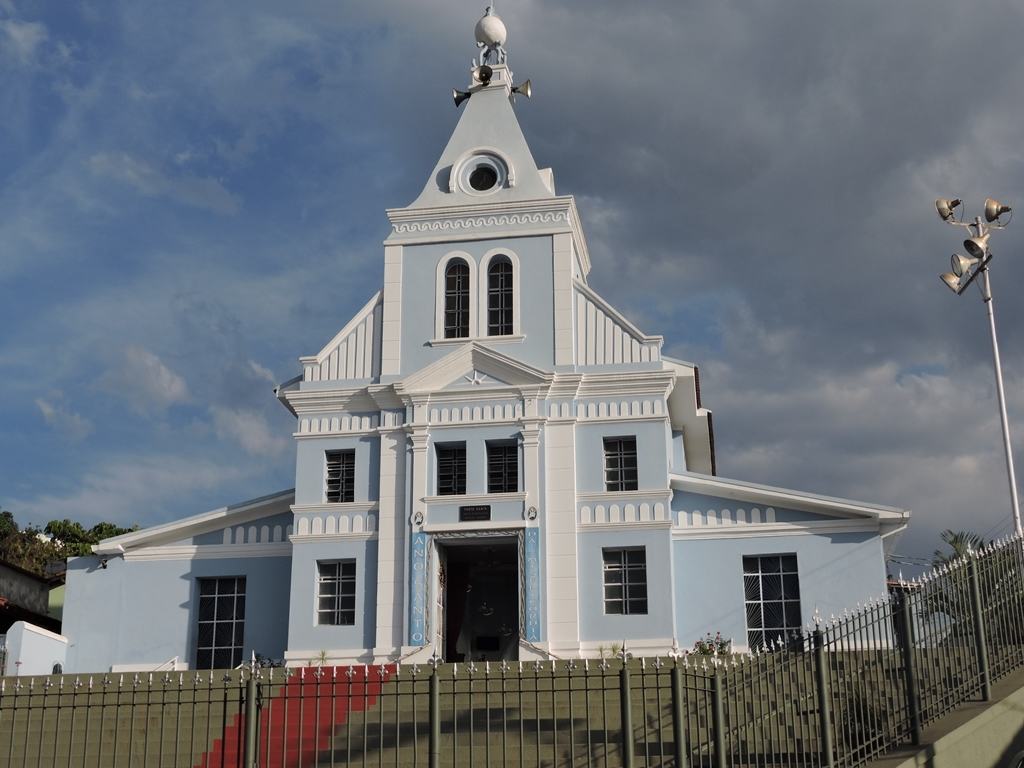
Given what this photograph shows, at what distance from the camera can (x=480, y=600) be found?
28.4 metres

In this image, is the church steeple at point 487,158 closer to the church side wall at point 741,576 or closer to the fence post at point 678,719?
the church side wall at point 741,576

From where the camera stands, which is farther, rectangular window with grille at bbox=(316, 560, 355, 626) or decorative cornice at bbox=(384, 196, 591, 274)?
decorative cornice at bbox=(384, 196, 591, 274)

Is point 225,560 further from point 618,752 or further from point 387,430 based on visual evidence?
point 618,752

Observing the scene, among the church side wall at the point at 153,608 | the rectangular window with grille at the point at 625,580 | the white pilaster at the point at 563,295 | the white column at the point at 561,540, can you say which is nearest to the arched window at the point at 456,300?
the white pilaster at the point at 563,295

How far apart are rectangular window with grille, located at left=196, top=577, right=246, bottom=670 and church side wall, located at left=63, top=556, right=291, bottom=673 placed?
196 millimetres

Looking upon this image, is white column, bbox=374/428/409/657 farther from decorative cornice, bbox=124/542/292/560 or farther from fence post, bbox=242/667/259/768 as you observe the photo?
fence post, bbox=242/667/259/768

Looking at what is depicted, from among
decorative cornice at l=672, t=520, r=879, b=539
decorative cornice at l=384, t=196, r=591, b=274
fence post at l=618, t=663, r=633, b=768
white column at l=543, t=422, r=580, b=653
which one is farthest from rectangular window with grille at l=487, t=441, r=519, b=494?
fence post at l=618, t=663, r=633, b=768

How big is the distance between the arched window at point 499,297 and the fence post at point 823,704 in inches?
592

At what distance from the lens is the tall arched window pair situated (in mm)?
28281

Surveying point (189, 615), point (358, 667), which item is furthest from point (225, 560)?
point (358, 667)

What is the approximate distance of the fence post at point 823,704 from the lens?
13781 mm

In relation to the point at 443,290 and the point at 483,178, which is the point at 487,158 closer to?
the point at 483,178

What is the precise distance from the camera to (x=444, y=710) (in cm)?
1736

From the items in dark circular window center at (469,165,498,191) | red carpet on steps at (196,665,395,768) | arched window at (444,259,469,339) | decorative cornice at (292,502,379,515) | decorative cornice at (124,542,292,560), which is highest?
dark circular window center at (469,165,498,191)
